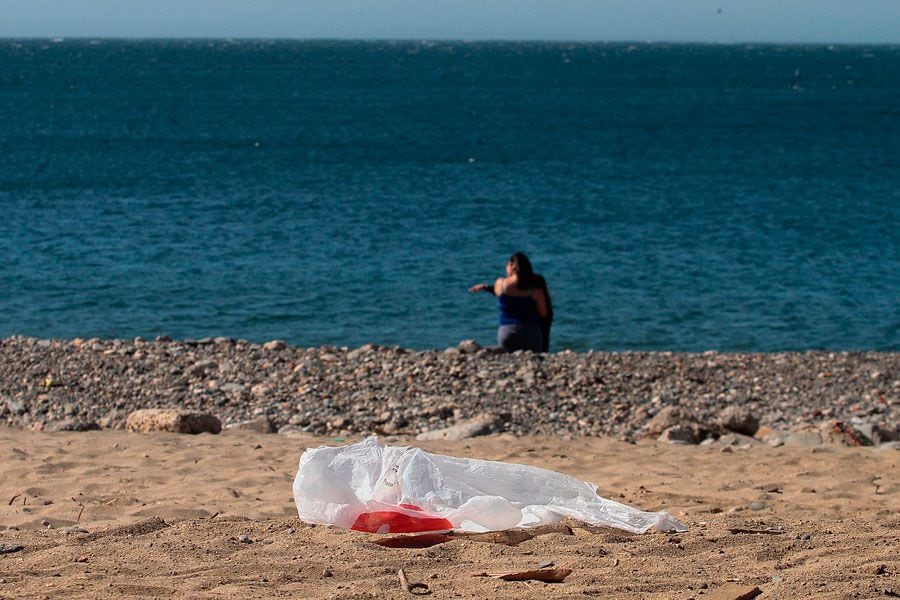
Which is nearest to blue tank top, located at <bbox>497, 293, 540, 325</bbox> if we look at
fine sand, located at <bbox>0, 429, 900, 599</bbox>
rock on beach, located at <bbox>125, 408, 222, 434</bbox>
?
rock on beach, located at <bbox>125, 408, 222, 434</bbox>

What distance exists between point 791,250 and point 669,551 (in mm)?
19795

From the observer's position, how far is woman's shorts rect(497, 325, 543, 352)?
504 inches

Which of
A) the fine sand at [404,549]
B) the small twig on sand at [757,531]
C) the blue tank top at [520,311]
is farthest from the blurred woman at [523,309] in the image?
the small twig on sand at [757,531]

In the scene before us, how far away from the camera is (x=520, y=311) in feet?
42.3

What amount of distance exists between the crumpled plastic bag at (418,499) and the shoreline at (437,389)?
11.6 ft

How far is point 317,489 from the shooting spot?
5.39 meters

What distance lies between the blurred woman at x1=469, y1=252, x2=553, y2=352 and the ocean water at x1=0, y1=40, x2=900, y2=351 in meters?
3.66

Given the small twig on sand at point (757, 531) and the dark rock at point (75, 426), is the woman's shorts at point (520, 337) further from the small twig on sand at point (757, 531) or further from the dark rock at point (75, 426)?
the small twig on sand at point (757, 531)

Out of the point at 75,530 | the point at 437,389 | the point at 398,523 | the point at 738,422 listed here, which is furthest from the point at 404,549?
the point at 437,389

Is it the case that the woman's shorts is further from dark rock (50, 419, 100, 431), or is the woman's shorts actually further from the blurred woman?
dark rock (50, 419, 100, 431)

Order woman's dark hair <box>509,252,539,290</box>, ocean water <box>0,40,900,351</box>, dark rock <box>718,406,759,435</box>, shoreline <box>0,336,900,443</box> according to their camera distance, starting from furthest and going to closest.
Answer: ocean water <box>0,40,900,351</box> → woman's dark hair <box>509,252,539,290</box> → shoreline <box>0,336,900,443</box> → dark rock <box>718,406,759,435</box>

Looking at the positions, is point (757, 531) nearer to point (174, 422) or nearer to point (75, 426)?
point (174, 422)

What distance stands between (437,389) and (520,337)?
211 cm

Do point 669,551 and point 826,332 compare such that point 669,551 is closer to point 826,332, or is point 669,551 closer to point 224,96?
point 826,332
